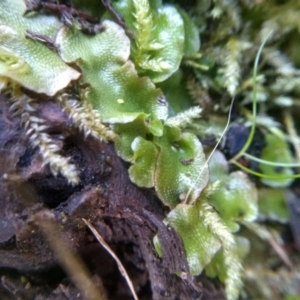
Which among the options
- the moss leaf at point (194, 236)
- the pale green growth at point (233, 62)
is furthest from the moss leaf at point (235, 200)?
the pale green growth at point (233, 62)

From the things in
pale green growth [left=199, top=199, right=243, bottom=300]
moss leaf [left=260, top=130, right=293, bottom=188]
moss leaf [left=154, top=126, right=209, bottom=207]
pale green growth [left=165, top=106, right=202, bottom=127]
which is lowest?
pale green growth [left=199, top=199, right=243, bottom=300]

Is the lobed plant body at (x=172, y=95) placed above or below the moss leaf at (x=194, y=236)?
above

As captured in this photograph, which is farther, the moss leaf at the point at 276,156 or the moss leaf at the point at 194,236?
the moss leaf at the point at 276,156

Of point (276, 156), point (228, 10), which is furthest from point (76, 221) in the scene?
point (228, 10)

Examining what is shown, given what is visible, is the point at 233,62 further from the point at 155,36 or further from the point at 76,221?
the point at 76,221

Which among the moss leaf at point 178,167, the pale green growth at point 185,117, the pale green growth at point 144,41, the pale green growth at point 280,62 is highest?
the pale green growth at point 144,41

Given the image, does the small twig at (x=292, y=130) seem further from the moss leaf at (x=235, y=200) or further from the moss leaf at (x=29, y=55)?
the moss leaf at (x=29, y=55)

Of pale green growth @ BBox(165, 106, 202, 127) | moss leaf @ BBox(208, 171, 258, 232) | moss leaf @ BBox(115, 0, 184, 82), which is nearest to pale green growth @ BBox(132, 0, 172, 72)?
moss leaf @ BBox(115, 0, 184, 82)

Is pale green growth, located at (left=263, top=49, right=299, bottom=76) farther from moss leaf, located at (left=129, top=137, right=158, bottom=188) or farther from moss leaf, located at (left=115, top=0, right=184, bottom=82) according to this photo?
moss leaf, located at (left=129, top=137, right=158, bottom=188)
